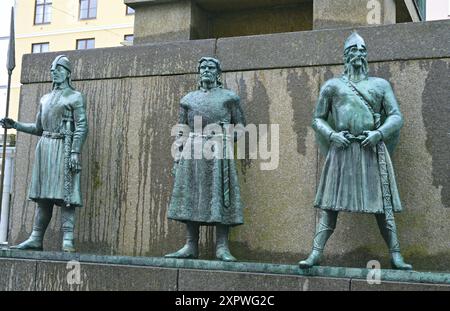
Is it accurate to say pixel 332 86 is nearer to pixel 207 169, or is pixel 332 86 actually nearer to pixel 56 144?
pixel 207 169

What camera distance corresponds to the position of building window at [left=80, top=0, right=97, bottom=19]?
4141cm

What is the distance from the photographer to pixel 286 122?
812cm

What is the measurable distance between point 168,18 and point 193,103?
7.24 ft

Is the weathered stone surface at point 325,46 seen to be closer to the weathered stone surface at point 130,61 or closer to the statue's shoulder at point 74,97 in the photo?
the weathered stone surface at point 130,61

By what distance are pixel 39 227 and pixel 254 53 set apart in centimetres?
327

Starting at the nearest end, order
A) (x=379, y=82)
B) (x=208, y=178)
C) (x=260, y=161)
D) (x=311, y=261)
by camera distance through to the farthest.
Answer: (x=311, y=261), (x=379, y=82), (x=208, y=178), (x=260, y=161)

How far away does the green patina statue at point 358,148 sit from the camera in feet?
22.5

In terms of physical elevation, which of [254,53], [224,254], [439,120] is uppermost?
[254,53]

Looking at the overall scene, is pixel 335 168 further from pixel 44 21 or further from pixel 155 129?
pixel 44 21

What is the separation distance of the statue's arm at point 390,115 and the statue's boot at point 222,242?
1.98 meters

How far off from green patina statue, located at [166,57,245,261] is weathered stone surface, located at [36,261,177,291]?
16.7 inches

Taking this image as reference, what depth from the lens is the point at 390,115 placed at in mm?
7047

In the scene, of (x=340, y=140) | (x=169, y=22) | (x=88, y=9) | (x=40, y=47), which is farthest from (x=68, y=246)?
(x=40, y=47)

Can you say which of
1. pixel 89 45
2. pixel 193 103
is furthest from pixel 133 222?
pixel 89 45
